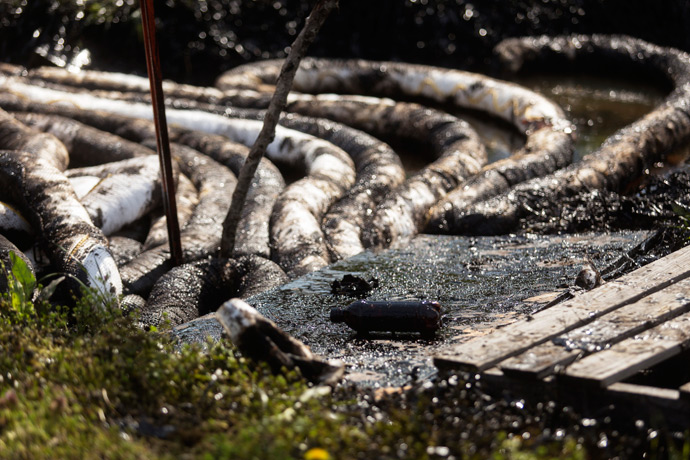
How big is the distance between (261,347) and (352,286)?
1.76m

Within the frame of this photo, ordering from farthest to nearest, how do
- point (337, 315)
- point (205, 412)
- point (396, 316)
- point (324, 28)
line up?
point (324, 28)
point (337, 315)
point (396, 316)
point (205, 412)

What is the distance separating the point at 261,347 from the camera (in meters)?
3.47

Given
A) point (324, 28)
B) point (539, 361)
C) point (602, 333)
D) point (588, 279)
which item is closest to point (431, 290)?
point (588, 279)

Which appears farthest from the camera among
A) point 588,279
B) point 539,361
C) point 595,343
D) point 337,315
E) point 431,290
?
point 431,290

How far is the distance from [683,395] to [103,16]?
15234mm

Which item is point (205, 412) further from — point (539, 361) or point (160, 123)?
point (160, 123)

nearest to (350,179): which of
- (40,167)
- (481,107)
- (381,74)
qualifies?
(40,167)

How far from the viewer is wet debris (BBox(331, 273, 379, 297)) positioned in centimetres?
512

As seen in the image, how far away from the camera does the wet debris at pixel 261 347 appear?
3.46 metres

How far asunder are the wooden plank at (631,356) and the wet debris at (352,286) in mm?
2037

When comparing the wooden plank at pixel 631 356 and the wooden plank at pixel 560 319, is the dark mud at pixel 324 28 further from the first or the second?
the wooden plank at pixel 631 356

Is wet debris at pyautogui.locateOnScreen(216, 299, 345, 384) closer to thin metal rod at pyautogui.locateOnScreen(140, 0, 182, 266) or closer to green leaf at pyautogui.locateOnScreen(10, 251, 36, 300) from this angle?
green leaf at pyautogui.locateOnScreen(10, 251, 36, 300)

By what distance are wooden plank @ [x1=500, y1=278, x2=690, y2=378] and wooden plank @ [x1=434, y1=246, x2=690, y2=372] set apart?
5 cm

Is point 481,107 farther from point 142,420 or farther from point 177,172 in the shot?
Answer: point 142,420
